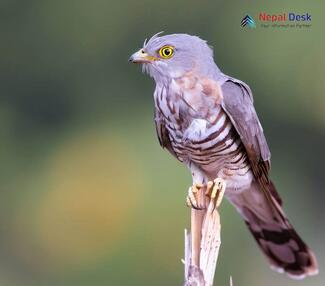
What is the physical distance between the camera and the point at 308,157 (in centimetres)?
459

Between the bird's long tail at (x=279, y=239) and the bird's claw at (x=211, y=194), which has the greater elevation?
the bird's claw at (x=211, y=194)

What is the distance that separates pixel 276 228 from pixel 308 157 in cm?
162

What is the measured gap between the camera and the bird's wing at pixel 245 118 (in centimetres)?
249

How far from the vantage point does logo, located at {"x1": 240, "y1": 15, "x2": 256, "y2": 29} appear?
4167 mm

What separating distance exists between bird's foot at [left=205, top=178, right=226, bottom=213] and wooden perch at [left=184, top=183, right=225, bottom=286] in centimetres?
4

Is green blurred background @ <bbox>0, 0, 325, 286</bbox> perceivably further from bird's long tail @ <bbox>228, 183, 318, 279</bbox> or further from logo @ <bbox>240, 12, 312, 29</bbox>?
bird's long tail @ <bbox>228, 183, 318, 279</bbox>

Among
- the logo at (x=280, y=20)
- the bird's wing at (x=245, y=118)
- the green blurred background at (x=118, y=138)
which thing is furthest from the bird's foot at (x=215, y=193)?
the logo at (x=280, y=20)

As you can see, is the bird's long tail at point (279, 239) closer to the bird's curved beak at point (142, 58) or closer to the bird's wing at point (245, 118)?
the bird's wing at point (245, 118)

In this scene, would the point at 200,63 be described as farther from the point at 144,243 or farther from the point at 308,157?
the point at 308,157

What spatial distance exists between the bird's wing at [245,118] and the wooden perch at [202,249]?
0.36 meters

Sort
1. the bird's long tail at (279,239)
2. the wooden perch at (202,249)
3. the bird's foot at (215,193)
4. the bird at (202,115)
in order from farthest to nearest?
the bird's long tail at (279,239) < the bird at (202,115) < the bird's foot at (215,193) < the wooden perch at (202,249)

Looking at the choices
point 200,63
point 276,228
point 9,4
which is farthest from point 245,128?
point 9,4

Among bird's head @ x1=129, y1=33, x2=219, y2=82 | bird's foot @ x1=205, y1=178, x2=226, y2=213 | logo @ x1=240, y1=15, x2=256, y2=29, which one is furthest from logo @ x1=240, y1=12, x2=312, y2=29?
bird's foot @ x1=205, y1=178, x2=226, y2=213

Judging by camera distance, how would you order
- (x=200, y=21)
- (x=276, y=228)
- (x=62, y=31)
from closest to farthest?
(x=276, y=228) → (x=200, y=21) → (x=62, y=31)
